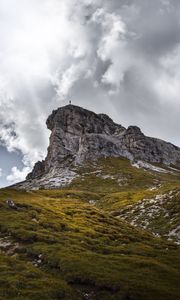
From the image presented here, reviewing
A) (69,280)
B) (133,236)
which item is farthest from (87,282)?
(133,236)

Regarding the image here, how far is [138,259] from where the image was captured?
54.0m

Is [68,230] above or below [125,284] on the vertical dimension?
above

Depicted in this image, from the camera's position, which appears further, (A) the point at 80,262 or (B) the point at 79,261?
(B) the point at 79,261

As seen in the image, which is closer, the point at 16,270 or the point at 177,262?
the point at 16,270

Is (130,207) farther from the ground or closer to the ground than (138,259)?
farther from the ground

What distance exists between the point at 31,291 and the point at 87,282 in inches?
329

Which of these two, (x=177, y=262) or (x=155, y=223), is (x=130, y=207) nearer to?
(x=155, y=223)

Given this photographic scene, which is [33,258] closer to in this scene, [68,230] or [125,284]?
[125,284]

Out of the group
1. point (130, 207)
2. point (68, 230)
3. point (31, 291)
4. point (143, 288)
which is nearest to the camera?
point (31, 291)

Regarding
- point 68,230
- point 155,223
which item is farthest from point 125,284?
point 155,223

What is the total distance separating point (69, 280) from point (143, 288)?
28.0ft

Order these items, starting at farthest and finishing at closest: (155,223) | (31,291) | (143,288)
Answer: (155,223), (143,288), (31,291)

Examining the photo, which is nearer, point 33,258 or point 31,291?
point 31,291

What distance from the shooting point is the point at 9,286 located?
3875cm
